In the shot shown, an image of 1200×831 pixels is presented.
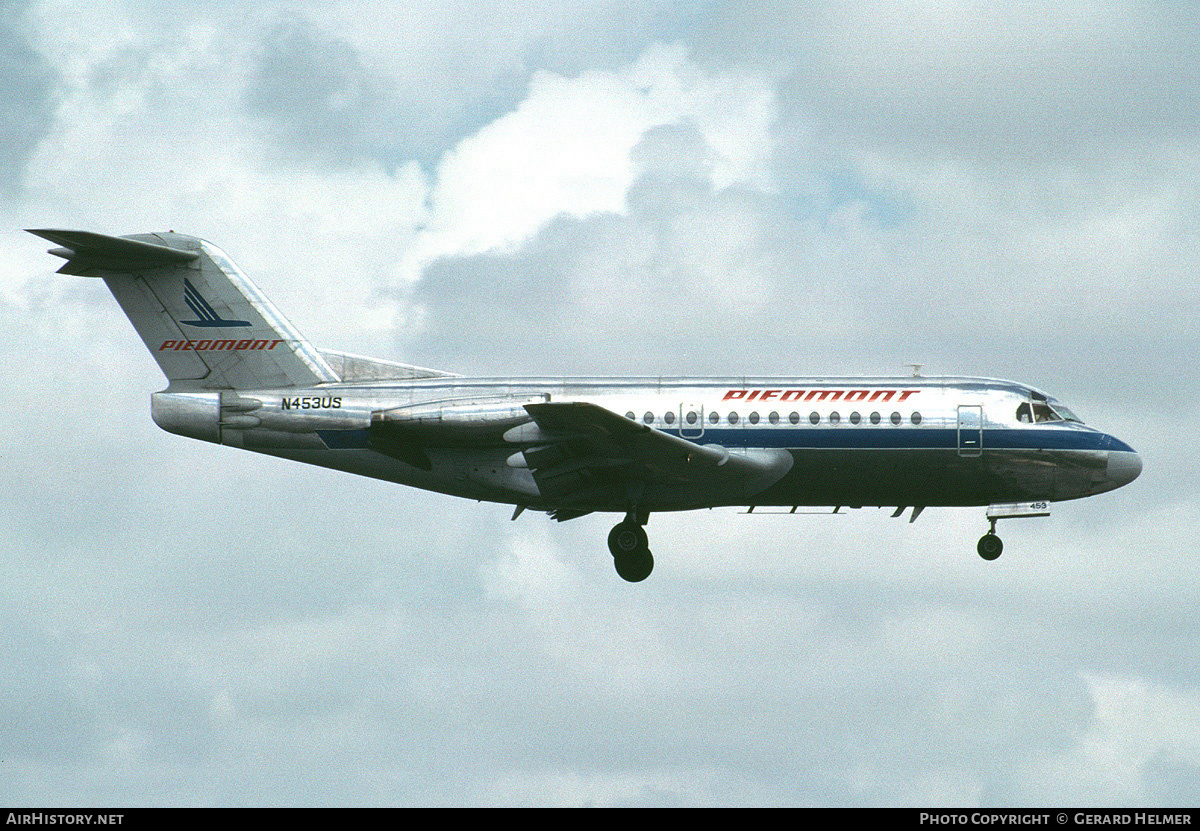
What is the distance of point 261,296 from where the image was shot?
111ft

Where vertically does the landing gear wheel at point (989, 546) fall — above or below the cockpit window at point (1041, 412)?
below

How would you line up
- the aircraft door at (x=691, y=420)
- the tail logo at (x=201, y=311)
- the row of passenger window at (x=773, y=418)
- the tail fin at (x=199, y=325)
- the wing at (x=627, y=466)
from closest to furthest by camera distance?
the wing at (x=627, y=466)
the row of passenger window at (x=773, y=418)
the aircraft door at (x=691, y=420)
the tail fin at (x=199, y=325)
the tail logo at (x=201, y=311)

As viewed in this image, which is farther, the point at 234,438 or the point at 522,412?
the point at 234,438

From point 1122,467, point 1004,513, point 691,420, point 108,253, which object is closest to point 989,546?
point 1004,513

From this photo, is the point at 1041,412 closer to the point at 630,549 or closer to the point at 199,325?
the point at 630,549

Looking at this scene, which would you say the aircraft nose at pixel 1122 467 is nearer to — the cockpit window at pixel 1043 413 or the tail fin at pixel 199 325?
the cockpit window at pixel 1043 413

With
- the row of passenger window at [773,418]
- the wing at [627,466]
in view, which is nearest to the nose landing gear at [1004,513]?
the row of passenger window at [773,418]

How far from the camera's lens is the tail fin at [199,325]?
108 ft

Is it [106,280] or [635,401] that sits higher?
[106,280]

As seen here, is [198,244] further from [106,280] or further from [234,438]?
[234,438]

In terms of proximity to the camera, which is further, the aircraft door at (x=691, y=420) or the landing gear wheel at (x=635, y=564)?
the landing gear wheel at (x=635, y=564)

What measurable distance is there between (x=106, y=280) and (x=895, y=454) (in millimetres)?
18240

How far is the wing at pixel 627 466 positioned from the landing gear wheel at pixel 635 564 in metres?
1.11

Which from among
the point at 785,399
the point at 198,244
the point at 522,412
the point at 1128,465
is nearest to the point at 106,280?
the point at 198,244
